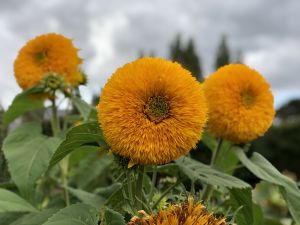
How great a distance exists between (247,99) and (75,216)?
643 millimetres

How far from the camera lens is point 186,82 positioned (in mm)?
1094

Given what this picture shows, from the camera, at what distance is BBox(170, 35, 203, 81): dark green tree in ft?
109

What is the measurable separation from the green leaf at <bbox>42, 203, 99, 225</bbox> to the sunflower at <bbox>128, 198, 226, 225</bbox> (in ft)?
0.60

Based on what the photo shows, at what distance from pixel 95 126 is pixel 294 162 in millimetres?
15421

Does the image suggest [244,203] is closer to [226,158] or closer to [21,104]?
[226,158]

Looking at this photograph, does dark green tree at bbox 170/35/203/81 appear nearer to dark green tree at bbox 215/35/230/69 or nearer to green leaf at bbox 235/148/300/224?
dark green tree at bbox 215/35/230/69

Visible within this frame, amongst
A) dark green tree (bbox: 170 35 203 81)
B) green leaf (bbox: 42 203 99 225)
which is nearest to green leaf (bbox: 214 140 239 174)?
green leaf (bbox: 42 203 99 225)

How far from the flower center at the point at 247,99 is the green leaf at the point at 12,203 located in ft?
1.97

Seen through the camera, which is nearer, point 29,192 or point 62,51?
point 29,192

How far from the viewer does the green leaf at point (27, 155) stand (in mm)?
1520

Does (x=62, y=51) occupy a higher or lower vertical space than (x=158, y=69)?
higher

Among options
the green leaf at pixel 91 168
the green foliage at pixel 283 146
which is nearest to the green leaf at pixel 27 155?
the green leaf at pixel 91 168

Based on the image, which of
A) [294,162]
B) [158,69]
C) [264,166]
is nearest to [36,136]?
[264,166]

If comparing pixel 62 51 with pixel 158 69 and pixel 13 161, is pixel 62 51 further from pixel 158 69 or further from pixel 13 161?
pixel 158 69
